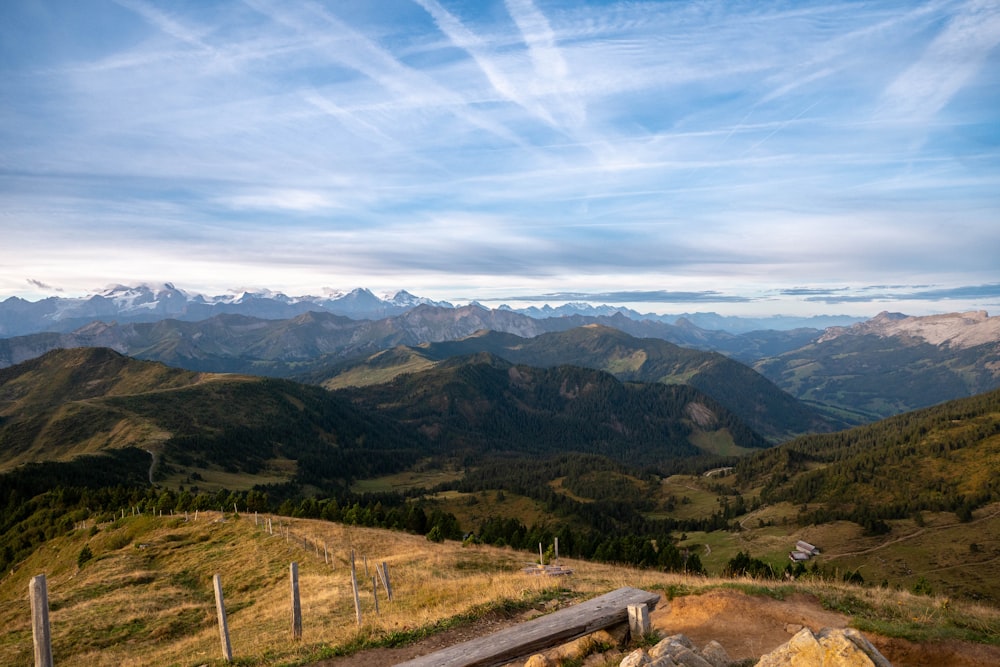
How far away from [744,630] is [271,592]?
34147 mm

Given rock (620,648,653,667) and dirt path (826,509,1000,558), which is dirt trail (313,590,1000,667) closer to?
rock (620,648,653,667)

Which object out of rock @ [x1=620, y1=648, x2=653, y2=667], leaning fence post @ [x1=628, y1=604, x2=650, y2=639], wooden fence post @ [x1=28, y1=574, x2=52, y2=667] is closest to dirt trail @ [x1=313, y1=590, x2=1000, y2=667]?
leaning fence post @ [x1=628, y1=604, x2=650, y2=639]

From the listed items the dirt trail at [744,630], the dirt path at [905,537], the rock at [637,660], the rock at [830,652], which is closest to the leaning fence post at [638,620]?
the dirt trail at [744,630]

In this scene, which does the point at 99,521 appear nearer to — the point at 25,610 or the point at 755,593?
the point at 25,610

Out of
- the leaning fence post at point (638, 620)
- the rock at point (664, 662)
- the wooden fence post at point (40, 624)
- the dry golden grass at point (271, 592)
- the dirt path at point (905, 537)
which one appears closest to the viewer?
the rock at point (664, 662)

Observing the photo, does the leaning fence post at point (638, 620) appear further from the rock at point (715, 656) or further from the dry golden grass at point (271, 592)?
the dry golden grass at point (271, 592)

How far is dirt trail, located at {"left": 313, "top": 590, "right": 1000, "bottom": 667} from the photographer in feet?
48.9

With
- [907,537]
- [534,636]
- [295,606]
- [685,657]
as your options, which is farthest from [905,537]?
[295,606]

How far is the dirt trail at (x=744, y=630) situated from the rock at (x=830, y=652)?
5730 mm

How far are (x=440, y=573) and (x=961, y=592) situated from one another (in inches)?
5048

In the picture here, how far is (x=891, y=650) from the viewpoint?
50.5 feet

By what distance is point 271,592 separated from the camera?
38.1 meters

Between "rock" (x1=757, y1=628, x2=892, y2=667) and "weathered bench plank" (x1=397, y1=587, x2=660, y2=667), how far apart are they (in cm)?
557

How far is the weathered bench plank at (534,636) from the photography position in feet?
44.2
